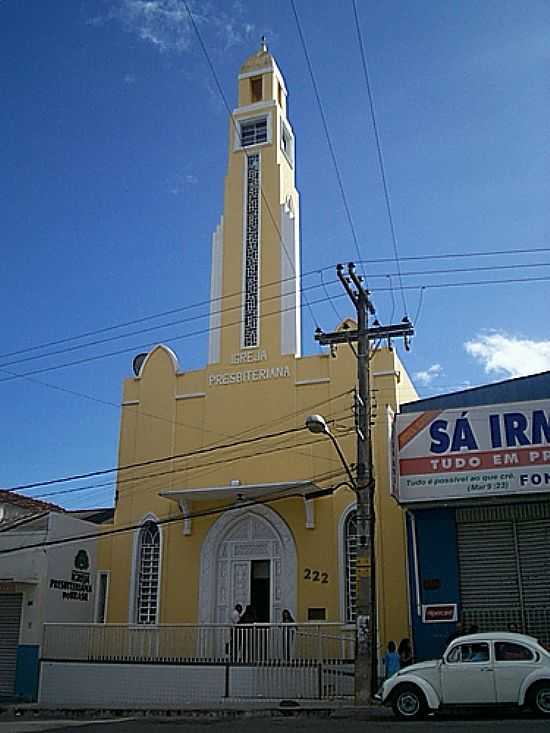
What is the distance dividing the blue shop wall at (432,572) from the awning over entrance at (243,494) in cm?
290

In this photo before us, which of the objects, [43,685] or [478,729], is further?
[43,685]

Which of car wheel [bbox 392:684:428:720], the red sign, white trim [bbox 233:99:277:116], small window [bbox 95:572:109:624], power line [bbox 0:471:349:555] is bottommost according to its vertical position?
car wheel [bbox 392:684:428:720]

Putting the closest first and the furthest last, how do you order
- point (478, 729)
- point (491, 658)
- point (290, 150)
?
point (478, 729), point (491, 658), point (290, 150)

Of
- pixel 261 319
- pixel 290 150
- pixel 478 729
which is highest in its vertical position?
pixel 290 150

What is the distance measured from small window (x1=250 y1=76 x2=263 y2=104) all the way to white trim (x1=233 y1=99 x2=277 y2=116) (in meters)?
0.69

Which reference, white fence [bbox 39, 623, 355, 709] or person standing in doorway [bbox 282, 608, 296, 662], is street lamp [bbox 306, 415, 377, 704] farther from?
person standing in doorway [bbox 282, 608, 296, 662]

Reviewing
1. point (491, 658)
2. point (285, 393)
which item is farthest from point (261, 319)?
point (491, 658)

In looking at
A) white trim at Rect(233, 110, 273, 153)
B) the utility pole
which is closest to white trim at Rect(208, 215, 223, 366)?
white trim at Rect(233, 110, 273, 153)

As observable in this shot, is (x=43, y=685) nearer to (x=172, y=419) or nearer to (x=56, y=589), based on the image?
(x=56, y=589)

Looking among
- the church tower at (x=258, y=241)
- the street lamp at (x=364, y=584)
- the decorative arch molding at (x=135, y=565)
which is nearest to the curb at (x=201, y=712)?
the street lamp at (x=364, y=584)

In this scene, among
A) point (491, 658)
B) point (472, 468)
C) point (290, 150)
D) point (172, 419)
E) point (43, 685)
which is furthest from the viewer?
point (290, 150)

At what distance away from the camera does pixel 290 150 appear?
29.1 m

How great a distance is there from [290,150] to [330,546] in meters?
13.6

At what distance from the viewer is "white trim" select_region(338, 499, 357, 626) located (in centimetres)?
2188
